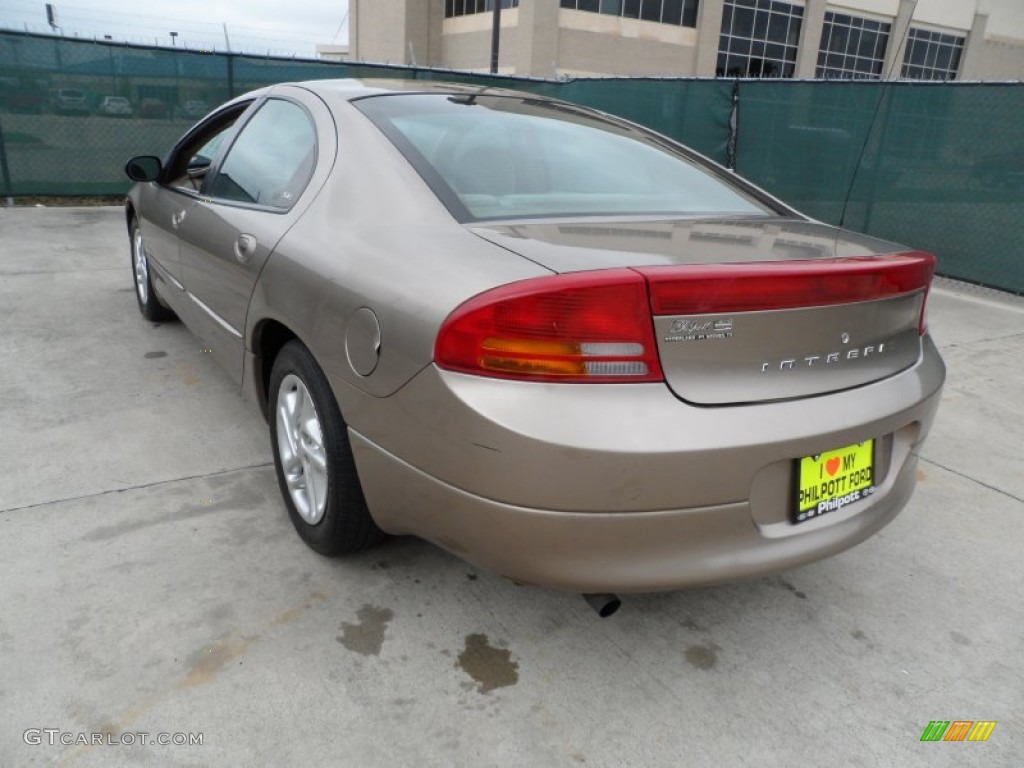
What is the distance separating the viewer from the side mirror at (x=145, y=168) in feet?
13.4

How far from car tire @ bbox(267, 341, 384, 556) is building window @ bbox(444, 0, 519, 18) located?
32005 mm

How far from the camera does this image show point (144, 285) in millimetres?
4961

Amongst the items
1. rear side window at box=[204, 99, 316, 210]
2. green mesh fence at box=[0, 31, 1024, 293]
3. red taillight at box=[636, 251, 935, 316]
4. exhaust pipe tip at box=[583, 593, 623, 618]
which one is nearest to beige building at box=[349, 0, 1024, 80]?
green mesh fence at box=[0, 31, 1024, 293]

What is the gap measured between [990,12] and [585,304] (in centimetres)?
5067

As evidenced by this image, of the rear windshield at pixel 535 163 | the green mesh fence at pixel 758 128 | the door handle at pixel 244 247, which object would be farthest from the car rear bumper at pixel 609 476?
the green mesh fence at pixel 758 128

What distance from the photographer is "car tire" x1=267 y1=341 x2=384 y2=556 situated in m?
2.27

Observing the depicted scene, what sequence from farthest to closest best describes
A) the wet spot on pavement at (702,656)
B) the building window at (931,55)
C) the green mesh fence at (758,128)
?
1. the building window at (931,55)
2. the green mesh fence at (758,128)
3. the wet spot on pavement at (702,656)

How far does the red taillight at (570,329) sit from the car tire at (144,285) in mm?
3711

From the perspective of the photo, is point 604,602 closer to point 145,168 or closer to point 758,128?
point 145,168

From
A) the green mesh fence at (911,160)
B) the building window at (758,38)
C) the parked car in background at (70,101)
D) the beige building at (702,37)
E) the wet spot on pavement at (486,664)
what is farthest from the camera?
the building window at (758,38)

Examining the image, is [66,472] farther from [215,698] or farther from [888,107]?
[888,107]

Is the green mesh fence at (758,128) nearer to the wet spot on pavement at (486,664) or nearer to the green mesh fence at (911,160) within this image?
the green mesh fence at (911,160)

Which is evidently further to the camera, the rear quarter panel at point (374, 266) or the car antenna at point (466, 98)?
the car antenna at point (466, 98)

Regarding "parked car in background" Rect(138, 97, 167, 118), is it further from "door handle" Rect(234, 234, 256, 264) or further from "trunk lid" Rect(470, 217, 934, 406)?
"trunk lid" Rect(470, 217, 934, 406)
